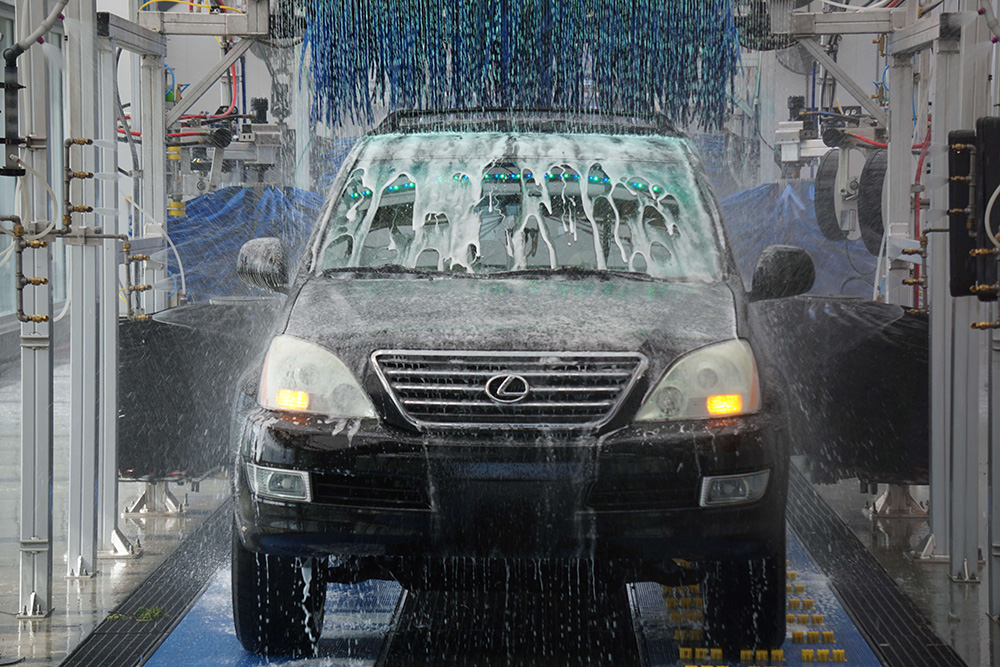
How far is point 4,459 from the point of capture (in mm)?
7809

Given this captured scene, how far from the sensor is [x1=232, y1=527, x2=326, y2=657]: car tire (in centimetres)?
366

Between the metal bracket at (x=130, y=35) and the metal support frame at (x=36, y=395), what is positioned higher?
the metal bracket at (x=130, y=35)

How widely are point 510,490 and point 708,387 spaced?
66cm

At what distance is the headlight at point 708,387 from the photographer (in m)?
3.26

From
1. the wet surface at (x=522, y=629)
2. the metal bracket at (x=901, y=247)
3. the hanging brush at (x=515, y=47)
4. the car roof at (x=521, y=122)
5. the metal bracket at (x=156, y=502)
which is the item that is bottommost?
the wet surface at (x=522, y=629)

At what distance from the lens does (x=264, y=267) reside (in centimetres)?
396

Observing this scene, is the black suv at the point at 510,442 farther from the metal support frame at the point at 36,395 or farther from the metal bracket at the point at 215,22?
the metal bracket at the point at 215,22

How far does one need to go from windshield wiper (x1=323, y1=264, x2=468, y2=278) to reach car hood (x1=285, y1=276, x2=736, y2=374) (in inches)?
4.0

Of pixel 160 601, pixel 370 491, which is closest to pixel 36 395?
pixel 160 601

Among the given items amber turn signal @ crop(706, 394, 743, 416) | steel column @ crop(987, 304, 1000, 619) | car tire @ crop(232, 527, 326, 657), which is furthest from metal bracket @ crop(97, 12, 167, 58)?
steel column @ crop(987, 304, 1000, 619)

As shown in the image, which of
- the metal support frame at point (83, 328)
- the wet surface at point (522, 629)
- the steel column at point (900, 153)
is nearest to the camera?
the wet surface at point (522, 629)

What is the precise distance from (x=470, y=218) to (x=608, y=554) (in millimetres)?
1448

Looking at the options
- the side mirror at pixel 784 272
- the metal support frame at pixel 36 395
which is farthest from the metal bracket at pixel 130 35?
the side mirror at pixel 784 272

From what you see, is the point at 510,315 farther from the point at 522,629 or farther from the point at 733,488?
the point at 522,629
